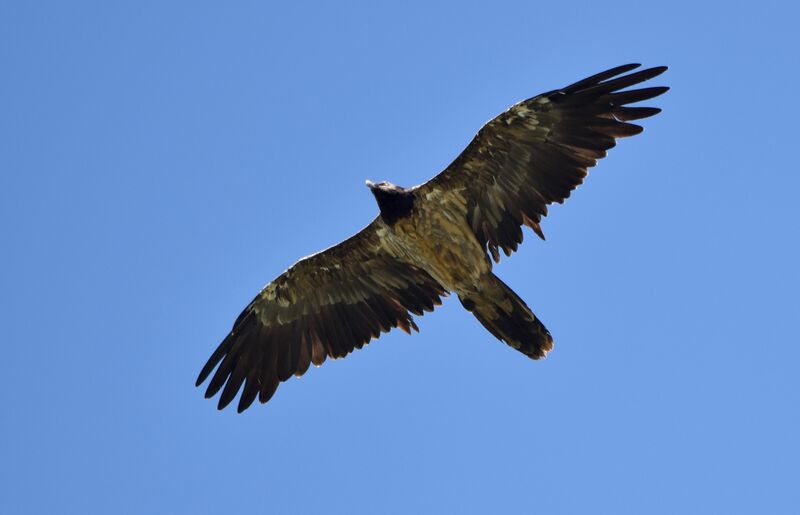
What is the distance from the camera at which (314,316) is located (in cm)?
2038

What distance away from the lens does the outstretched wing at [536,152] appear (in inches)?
693

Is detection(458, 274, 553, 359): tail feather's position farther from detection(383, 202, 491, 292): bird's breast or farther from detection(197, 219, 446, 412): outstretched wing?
detection(197, 219, 446, 412): outstretched wing

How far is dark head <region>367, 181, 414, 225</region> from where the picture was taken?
60.2ft

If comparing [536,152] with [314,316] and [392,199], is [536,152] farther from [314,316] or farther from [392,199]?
[314,316]

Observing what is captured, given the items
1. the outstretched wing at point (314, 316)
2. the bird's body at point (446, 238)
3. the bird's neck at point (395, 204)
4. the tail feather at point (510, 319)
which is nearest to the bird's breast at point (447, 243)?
the bird's body at point (446, 238)

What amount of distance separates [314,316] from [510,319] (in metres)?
3.59

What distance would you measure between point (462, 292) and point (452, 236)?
2.83 ft

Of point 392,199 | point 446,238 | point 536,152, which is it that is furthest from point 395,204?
point 536,152

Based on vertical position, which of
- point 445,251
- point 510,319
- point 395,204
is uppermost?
point 395,204

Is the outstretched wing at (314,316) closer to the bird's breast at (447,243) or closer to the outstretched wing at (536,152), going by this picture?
the bird's breast at (447,243)

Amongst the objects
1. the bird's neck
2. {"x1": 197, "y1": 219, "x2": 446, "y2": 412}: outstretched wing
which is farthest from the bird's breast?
{"x1": 197, "y1": 219, "x2": 446, "y2": 412}: outstretched wing

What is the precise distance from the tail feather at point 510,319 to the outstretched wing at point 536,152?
561mm

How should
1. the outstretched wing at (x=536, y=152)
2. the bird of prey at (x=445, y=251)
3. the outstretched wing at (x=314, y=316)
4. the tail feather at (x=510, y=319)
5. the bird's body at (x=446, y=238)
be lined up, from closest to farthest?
1. the outstretched wing at (x=536, y=152)
2. the bird of prey at (x=445, y=251)
3. the tail feather at (x=510, y=319)
4. the bird's body at (x=446, y=238)
5. the outstretched wing at (x=314, y=316)

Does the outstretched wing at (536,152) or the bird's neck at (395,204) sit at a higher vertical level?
the bird's neck at (395,204)
